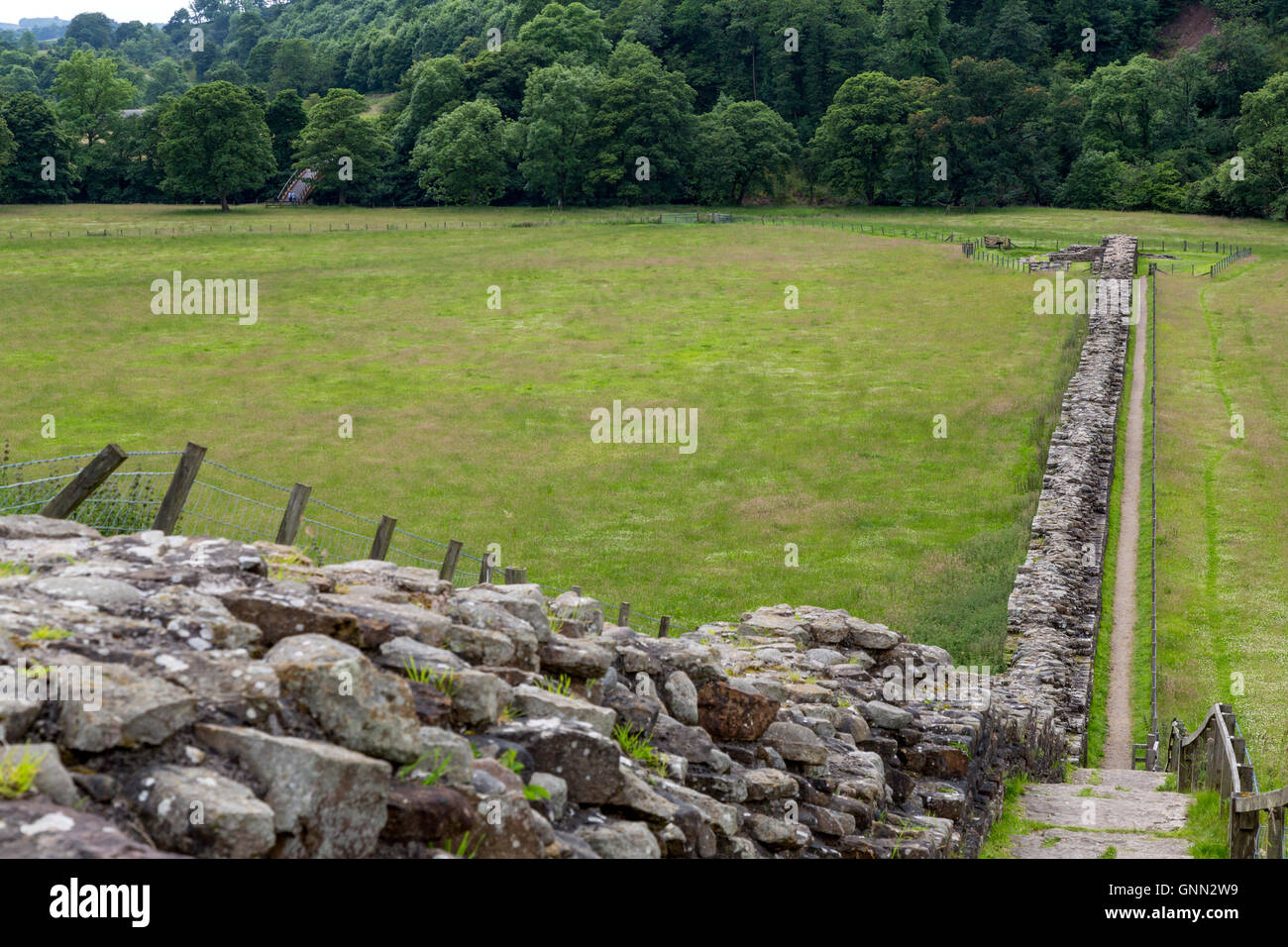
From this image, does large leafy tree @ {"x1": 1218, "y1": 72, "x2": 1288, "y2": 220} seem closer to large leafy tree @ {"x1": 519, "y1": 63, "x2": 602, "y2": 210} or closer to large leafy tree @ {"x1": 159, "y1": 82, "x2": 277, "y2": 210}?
large leafy tree @ {"x1": 519, "y1": 63, "x2": 602, "y2": 210}

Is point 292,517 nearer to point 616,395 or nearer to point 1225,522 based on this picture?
point 1225,522

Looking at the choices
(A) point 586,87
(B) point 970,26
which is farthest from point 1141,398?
(B) point 970,26

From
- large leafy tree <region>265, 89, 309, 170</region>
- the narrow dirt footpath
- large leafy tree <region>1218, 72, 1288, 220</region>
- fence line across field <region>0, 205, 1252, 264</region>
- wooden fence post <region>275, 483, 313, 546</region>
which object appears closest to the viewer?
wooden fence post <region>275, 483, 313, 546</region>

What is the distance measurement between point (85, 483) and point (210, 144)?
113 metres

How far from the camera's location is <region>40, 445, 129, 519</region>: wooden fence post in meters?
11.7

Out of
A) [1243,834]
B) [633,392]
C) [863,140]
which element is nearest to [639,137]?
[863,140]

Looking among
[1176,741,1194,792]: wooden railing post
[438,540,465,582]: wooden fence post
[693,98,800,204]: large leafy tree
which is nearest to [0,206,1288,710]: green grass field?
[1176,741,1194,792]: wooden railing post

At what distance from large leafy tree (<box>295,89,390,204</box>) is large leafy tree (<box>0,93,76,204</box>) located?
79.8 feet

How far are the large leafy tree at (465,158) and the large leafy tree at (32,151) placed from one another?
121 feet

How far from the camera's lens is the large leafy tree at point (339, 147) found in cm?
12294

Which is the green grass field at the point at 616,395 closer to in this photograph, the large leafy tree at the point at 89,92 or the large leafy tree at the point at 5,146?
the large leafy tree at the point at 5,146

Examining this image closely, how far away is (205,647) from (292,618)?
2.39 feet

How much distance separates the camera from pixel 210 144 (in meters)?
114
